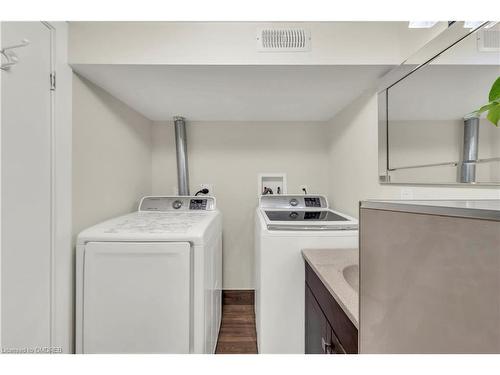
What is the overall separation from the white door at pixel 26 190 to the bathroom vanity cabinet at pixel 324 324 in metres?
1.33

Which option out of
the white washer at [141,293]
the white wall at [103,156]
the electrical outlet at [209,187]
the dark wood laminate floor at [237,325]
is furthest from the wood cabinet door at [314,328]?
the electrical outlet at [209,187]

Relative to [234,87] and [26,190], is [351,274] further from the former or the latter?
[26,190]

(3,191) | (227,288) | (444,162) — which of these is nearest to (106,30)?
(3,191)

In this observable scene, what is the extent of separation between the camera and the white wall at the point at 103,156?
1.43m

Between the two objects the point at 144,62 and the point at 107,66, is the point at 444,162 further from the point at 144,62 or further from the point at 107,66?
the point at 107,66

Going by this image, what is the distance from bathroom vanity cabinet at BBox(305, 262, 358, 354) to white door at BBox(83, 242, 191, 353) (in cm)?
64

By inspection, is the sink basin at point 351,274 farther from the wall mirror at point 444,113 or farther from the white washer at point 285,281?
the wall mirror at point 444,113

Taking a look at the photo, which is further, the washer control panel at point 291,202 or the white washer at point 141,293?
the washer control panel at point 291,202

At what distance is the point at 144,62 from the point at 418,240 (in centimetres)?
149

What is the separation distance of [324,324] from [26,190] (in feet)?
4.76

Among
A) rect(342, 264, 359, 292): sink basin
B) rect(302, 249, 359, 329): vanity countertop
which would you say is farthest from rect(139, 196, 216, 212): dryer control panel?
rect(342, 264, 359, 292): sink basin

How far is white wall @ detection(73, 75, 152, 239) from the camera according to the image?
1432 mm

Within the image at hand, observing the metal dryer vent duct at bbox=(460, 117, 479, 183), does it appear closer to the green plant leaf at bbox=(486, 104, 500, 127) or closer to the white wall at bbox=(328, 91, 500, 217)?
Result: the white wall at bbox=(328, 91, 500, 217)

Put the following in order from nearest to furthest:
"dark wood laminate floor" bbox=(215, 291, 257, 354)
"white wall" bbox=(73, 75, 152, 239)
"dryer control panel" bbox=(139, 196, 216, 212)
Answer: "white wall" bbox=(73, 75, 152, 239) → "dark wood laminate floor" bbox=(215, 291, 257, 354) → "dryer control panel" bbox=(139, 196, 216, 212)
